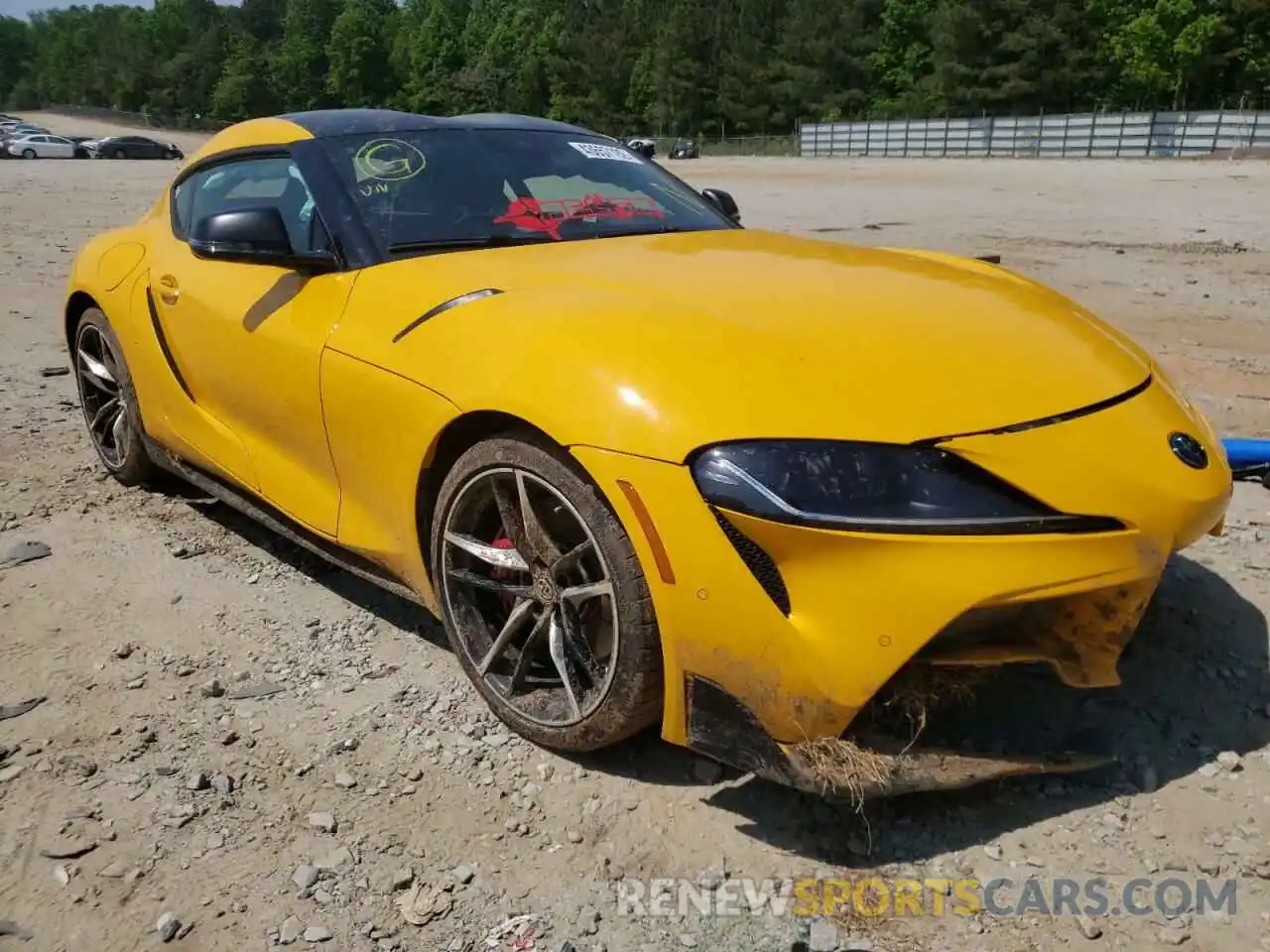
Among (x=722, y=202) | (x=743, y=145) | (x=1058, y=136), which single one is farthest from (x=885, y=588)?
(x=743, y=145)

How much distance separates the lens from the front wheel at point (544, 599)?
86.2 inches

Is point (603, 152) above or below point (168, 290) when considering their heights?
above

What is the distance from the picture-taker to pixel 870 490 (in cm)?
196

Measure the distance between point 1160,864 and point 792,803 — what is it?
748 mm

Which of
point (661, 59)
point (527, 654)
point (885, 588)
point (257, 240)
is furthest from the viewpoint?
point (661, 59)

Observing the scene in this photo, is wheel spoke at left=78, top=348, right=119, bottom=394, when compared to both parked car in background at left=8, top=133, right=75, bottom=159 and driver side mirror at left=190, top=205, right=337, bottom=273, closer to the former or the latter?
driver side mirror at left=190, top=205, right=337, bottom=273

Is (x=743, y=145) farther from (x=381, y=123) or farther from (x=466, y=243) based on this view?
(x=466, y=243)

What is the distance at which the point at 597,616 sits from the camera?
94.9 inches

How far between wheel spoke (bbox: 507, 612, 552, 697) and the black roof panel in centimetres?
176

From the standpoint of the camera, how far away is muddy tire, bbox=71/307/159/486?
4016 millimetres

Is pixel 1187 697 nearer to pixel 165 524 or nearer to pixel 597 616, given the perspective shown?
pixel 597 616

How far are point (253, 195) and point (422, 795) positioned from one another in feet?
7.42

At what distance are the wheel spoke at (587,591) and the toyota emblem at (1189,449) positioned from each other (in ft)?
4.00

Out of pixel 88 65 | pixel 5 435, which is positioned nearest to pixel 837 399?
pixel 5 435
